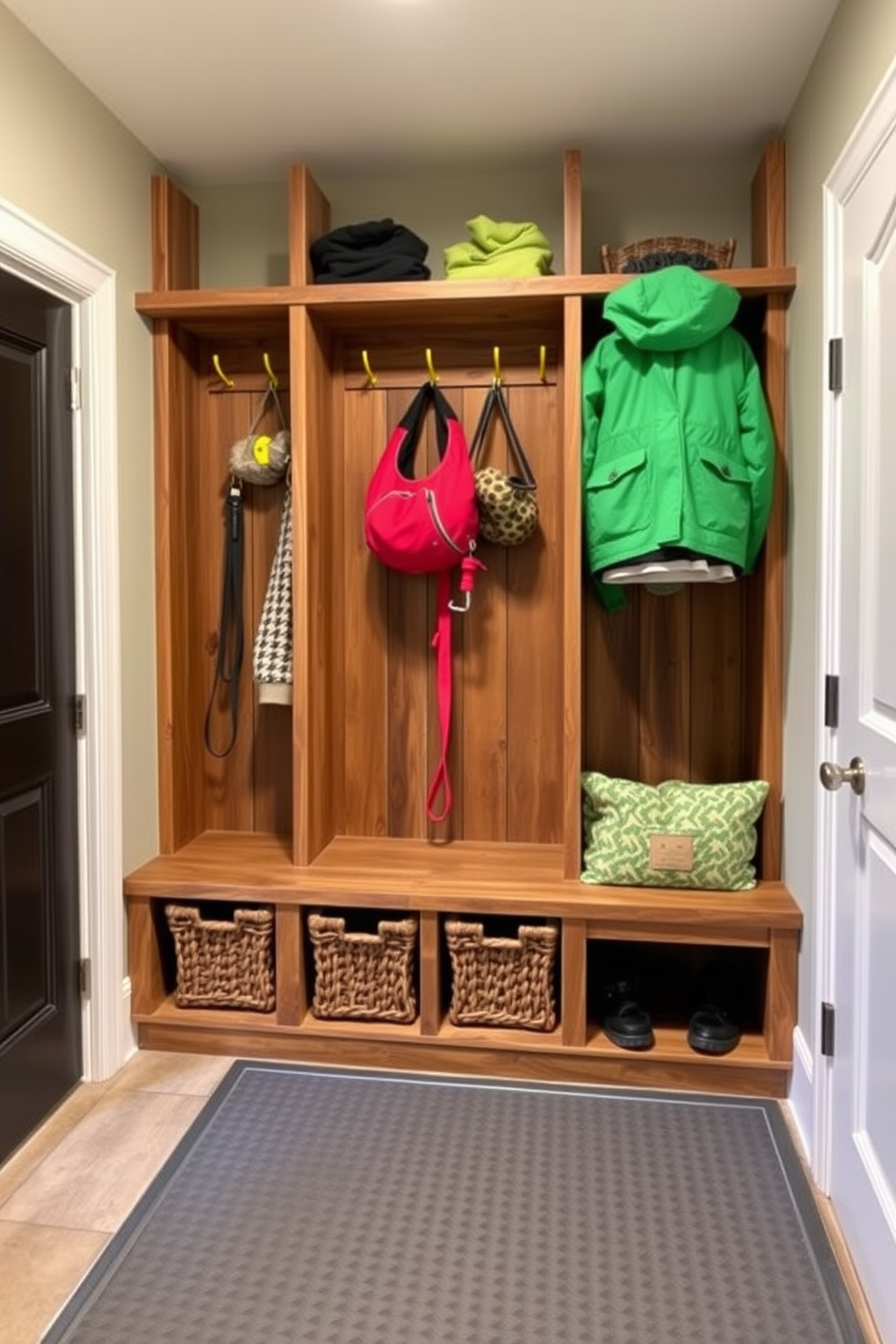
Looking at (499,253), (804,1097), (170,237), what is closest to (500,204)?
(499,253)

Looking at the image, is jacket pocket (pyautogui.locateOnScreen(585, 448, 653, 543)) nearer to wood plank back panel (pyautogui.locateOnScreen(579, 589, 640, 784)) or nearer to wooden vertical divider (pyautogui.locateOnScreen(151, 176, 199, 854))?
wood plank back panel (pyautogui.locateOnScreen(579, 589, 640, 784))

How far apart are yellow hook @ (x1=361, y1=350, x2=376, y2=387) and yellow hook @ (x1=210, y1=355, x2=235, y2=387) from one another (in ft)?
1.33

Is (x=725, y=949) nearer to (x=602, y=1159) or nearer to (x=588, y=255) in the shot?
(x=602, y=1159)

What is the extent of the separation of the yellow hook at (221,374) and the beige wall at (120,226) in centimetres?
23

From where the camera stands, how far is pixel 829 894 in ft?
6.22

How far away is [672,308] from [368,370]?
92 centimetres

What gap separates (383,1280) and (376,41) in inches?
97.9

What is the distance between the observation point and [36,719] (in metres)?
2.08

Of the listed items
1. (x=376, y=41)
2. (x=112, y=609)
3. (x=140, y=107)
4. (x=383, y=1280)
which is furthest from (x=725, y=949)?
(x=140, y=107)

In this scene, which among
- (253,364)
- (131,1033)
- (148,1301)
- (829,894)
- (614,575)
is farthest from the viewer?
(253,364)

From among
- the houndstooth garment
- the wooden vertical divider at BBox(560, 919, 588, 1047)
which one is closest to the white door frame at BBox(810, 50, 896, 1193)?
the wooden vertical divider at BBox(560, 919, 588, 1047)

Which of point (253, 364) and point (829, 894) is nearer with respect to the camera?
point (829, 894)

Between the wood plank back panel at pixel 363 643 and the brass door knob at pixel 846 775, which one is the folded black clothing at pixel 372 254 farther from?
the brass door knob at pixel 846 775

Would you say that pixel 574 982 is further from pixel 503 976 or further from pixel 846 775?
pixel 846 775
